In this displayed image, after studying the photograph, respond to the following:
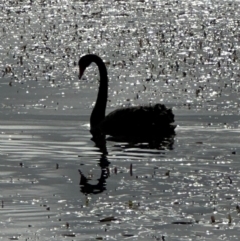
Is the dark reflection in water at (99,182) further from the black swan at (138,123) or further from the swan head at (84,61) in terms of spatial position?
the swan head at (84,61)

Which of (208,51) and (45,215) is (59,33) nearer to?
(208,51)

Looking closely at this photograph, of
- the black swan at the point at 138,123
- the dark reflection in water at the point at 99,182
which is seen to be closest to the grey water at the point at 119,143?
the dark reflection in water at the point at 99,182

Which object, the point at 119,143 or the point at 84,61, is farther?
the point at 84,61

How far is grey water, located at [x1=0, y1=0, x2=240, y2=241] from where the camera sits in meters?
9.80

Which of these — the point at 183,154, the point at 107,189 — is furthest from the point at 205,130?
the point at 107,189

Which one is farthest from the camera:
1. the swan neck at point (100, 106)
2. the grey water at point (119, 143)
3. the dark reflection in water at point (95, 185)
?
the swan neck at point (100, 106)

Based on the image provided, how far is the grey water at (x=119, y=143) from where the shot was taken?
9797 millimetres

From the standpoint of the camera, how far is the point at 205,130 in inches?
630

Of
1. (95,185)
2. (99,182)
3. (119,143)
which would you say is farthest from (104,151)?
(95,185)

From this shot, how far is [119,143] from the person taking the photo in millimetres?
15227

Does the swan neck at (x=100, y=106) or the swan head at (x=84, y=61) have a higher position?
the swan head at (x=84, y=61)

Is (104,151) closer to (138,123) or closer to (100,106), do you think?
(138,123)

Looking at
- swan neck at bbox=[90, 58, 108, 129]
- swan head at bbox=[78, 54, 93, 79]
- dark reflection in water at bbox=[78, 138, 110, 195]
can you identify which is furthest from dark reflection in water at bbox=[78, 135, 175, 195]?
swan head at bbox=[78, 54, 93, 79]

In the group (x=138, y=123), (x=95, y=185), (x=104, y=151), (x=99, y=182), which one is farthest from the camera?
(x=138, y=123)
